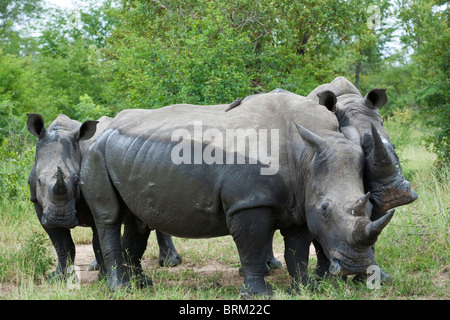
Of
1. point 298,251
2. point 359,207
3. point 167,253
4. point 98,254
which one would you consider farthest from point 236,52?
point 359,207

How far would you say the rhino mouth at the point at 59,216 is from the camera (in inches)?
250

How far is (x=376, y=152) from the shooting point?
5.16m

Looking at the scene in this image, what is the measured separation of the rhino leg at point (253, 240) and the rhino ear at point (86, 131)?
238 cm

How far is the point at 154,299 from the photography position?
5.34 meters

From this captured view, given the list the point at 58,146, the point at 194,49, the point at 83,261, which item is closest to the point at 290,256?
the point at 58,146

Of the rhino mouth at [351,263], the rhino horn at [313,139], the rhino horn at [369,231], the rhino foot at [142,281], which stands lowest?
the rhino foot at [142,281]

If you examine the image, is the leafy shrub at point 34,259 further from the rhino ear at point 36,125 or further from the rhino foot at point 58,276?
the rhino ear at point 36,125

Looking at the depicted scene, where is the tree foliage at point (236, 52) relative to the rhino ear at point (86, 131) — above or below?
above

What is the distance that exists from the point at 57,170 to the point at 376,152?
3.27 m

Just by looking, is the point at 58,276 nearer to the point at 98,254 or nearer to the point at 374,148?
the point at 98,254

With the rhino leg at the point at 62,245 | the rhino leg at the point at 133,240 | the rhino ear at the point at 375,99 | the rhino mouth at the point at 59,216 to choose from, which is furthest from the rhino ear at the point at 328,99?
the rhino leg at the point at 62,245

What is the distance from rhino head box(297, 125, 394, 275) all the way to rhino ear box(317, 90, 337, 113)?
429 mm

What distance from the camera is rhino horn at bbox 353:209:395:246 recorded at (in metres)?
4.57
